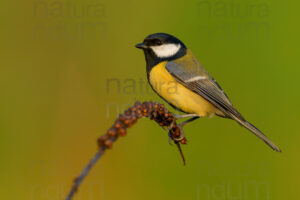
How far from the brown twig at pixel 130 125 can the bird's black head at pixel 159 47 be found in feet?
3.09

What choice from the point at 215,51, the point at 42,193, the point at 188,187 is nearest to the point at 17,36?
the point at 42,193

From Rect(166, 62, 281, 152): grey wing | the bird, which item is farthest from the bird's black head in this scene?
Rect(166, 62, 281, 152): grey wing

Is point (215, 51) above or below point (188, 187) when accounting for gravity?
above

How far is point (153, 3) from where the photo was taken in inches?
174

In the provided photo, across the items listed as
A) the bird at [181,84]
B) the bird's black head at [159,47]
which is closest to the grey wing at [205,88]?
the bird at [181,84]

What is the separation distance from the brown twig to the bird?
2.11 ft

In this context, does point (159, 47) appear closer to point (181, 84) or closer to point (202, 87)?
point (181, 84)

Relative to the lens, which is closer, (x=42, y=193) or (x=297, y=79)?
(x=42, y=193)

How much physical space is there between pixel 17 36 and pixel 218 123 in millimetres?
2381

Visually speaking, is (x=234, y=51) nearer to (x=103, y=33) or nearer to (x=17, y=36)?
(x=103, y=33)

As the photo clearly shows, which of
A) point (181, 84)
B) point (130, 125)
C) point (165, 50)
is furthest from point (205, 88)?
point (130, 125)

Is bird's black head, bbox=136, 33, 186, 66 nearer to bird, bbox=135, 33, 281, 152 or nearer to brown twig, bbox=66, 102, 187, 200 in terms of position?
bird, bbox=135, 33, 281, 152

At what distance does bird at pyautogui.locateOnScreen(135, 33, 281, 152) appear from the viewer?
10.4ft

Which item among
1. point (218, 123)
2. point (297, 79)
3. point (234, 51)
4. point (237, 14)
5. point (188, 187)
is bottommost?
point (188, 187)
